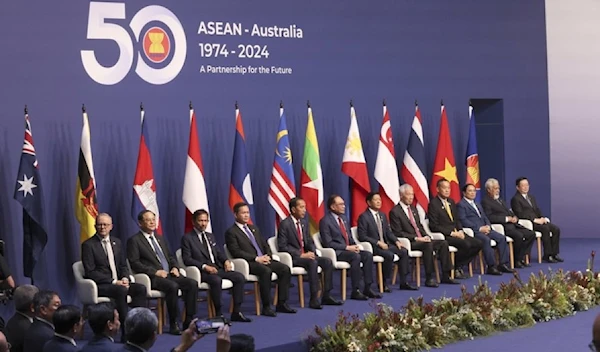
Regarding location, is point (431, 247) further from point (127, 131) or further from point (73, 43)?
point (73, 43)

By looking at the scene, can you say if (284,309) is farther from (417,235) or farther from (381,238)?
(417,235)

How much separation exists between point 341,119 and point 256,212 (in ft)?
5.50

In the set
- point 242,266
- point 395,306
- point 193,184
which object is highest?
point 193,184

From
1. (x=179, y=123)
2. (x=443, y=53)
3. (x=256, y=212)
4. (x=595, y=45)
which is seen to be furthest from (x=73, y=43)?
(x=595, y=45)

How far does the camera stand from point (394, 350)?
7.93 meters

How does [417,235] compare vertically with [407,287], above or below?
above

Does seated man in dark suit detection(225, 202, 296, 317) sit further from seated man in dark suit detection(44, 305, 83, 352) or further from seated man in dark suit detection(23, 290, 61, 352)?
seated man in dark suit detection(44, 305, 83, 352)

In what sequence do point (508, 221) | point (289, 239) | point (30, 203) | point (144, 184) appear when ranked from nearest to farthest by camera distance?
point (30, 203)
point (144, 184)
point (289, 239)
point (508, 221)

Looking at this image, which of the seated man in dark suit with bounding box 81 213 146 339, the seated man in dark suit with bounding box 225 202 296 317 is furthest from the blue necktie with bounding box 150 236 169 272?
the seated man in dark suit with bounding box 225 202 296 317

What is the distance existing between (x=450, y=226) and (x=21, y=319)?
661cm

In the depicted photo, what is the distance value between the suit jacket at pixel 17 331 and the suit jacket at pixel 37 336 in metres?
0.32

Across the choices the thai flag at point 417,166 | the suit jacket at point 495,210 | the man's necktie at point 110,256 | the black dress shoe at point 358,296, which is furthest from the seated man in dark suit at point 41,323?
the suit jacket at point 495,210

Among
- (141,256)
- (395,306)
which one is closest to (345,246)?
(395,306)

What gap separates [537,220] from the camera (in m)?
12.8
